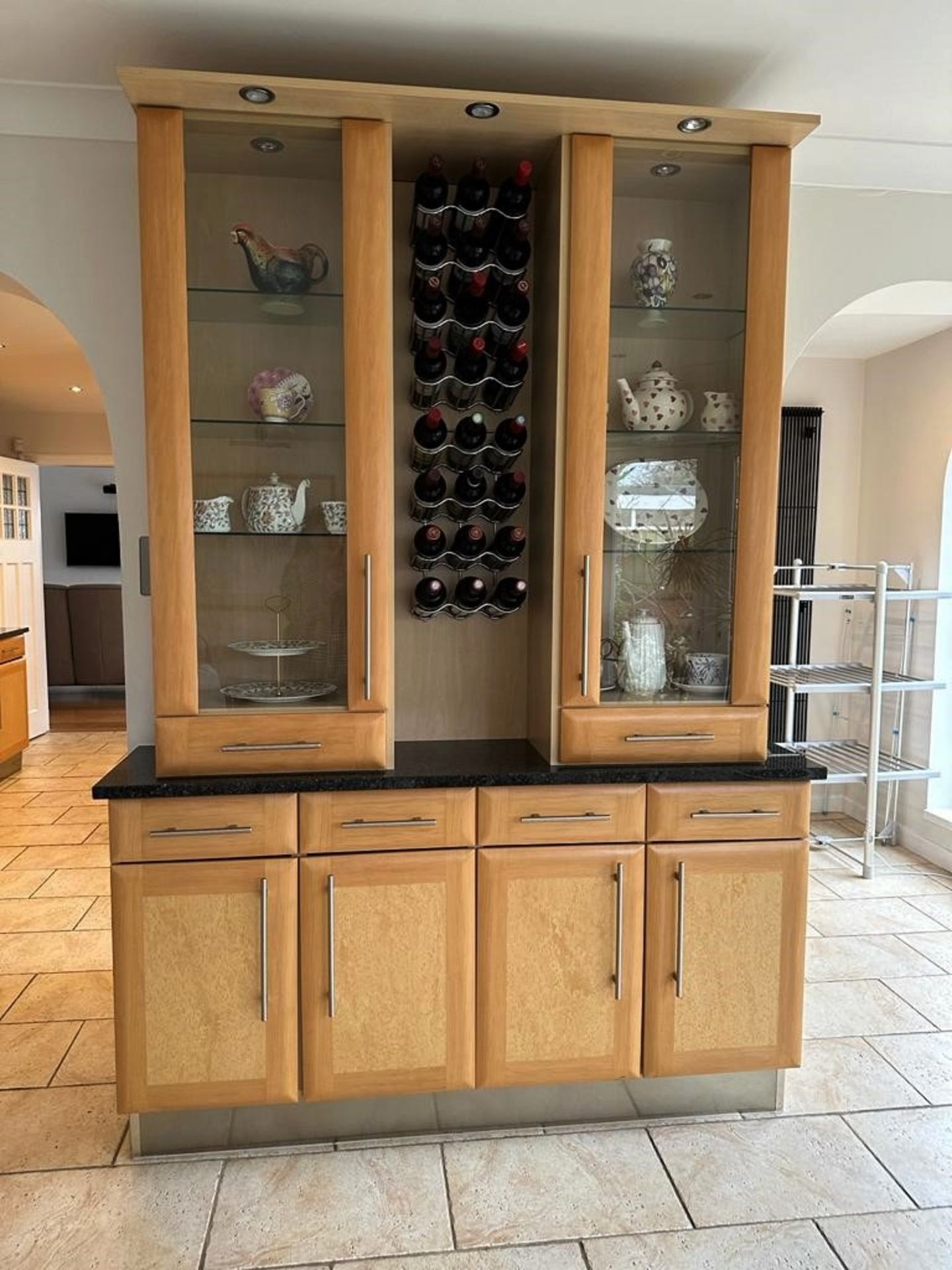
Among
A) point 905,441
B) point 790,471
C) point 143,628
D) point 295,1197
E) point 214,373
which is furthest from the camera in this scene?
point 790,471

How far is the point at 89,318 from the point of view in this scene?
2.46 m

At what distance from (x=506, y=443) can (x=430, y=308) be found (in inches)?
14.8

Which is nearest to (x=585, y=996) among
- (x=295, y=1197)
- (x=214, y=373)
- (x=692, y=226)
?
(x=295, y=1197)

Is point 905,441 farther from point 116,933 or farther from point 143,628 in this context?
point 116,933

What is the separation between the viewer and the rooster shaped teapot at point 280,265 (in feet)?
7.29

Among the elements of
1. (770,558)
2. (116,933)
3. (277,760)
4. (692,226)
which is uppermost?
(692,226)

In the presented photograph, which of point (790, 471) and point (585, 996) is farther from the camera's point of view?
point (790, 471)

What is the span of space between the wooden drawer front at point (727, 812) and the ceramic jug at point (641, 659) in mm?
285

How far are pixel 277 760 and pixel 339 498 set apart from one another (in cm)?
65

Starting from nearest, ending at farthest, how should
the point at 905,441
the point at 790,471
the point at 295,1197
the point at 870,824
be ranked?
the point at 295,1197 < the point at 870,824 < the point at 905,441 < the point at 790,471

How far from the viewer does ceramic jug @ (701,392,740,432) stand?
2.37 meters

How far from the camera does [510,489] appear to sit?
2391 mm

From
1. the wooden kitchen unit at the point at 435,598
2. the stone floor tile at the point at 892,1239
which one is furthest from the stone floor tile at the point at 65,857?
the stone floor tile at the point at 892,1239

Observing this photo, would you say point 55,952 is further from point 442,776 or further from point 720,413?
point 720,413
